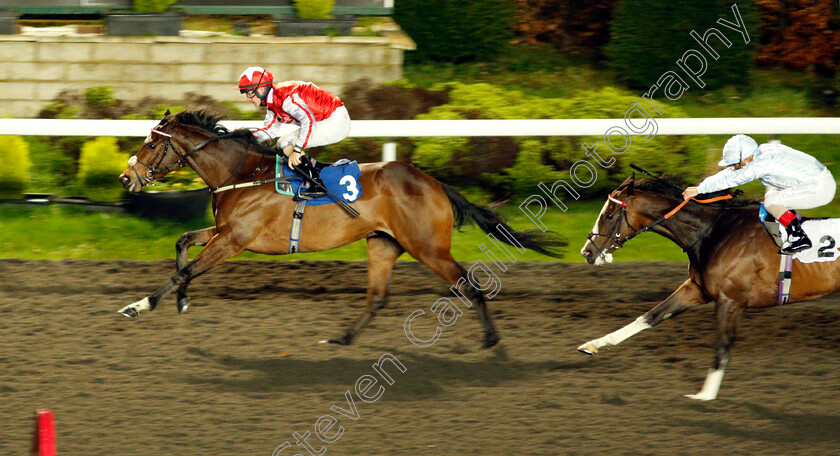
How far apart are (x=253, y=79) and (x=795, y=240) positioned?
10.7 feet

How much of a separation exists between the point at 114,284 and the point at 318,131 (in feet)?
7.06

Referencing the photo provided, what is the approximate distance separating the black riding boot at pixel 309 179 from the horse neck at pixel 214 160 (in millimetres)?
390

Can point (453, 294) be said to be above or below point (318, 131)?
below

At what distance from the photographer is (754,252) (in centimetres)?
534

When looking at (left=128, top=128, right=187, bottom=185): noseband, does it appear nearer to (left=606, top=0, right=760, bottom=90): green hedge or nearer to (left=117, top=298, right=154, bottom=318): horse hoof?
(left=117, top=298, right=154, bottom=318): horse hoof

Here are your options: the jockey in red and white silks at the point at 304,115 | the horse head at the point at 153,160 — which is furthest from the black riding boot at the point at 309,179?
the horse head at the point at 153,160

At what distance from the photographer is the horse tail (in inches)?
247

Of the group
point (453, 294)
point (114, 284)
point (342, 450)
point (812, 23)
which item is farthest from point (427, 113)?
point (342, 450)

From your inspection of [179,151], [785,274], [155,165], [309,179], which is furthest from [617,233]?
[155,165]

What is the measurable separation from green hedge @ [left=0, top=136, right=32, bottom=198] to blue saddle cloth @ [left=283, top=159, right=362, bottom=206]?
3579mm

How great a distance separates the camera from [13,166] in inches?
334

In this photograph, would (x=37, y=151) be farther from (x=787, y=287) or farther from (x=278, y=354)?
(x=787, y=287)

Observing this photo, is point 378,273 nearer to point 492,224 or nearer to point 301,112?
point 492,224

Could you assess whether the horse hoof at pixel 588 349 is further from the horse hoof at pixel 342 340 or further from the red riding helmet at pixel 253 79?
the red riding helmet at pixel 253 79
